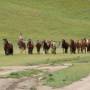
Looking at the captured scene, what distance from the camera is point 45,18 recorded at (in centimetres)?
9225

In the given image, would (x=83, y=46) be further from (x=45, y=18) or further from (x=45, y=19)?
(x=45, y=18)

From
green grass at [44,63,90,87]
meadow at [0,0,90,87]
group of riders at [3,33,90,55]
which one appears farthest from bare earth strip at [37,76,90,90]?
meadow at [0,0,90,87]

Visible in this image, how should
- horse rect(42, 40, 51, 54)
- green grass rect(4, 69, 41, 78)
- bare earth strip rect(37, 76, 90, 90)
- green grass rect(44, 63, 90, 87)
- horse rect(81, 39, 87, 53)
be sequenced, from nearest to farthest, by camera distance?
bare earth strip rect(37, 76, 90, 90) < green grass rect(44, 63, 90, 87) < green grass rect(4, 69, 41, 78) < horse rect(42, 40, 51, 54) < horse rect(81, 39, 87, 53)

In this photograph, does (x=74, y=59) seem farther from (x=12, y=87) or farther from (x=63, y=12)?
(x=63, y=12)

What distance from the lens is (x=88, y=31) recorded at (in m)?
85.6

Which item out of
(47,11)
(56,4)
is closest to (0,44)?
(47,11)

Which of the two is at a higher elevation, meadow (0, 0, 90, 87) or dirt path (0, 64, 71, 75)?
meadow (0, 0, 90, 87)

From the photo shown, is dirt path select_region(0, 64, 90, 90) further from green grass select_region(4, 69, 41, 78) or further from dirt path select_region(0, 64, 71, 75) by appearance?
dirt path select_region(0, 64, 71, 75)

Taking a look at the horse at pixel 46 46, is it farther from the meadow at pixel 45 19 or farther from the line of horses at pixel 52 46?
the meadow at pixel 45 19

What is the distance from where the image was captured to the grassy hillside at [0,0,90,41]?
80894 millimetres

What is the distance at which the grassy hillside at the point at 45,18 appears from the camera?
8089 centimetres

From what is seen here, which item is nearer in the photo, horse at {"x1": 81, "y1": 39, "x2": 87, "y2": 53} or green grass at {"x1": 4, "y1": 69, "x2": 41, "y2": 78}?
green grass at {"x1": 4, "y1": 69, "x2": 41, "y2": 78}

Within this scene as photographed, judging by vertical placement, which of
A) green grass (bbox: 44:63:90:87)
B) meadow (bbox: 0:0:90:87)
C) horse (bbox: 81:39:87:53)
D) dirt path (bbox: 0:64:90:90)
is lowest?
dirt path (bbox: 0:64:90:90)

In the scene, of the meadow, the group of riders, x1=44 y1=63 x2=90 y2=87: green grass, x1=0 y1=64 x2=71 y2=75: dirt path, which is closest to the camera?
x1=44 y1=63 x2=90 y2=87: green grass
